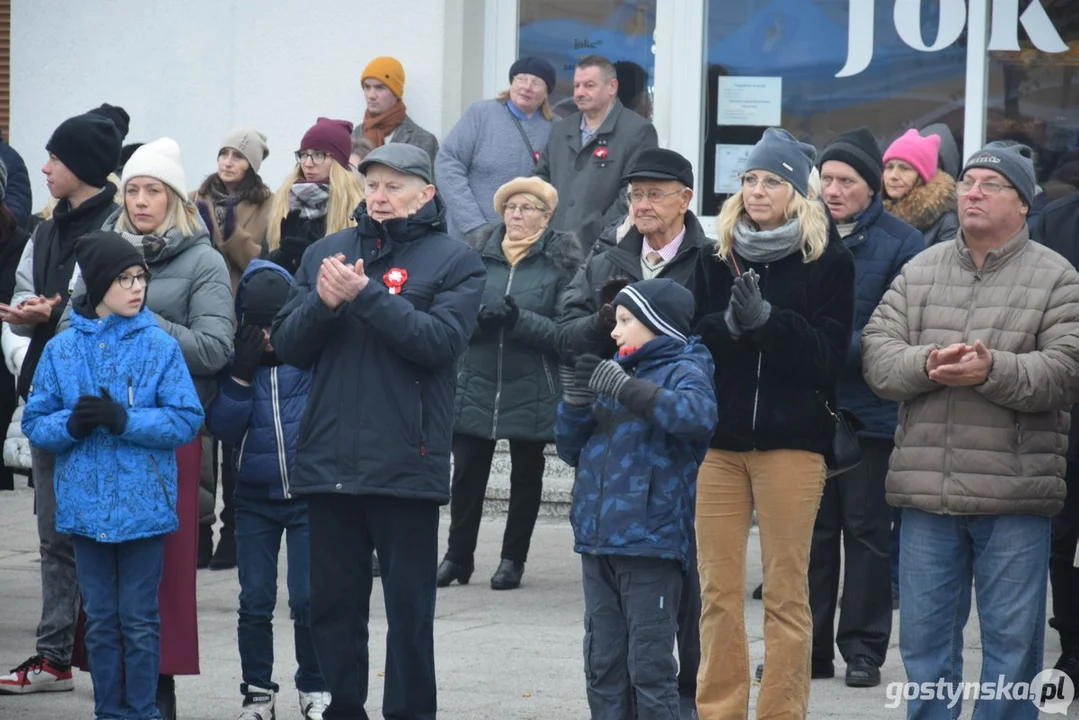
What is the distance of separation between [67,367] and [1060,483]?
3.43 metres

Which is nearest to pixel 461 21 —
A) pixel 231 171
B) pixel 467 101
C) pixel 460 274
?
pixel 467 101

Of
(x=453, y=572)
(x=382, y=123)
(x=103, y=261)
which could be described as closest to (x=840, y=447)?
(x=103, y=261)

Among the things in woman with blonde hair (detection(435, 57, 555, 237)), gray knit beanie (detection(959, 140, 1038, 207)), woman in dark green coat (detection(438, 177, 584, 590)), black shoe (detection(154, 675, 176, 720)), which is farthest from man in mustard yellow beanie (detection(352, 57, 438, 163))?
gray knit beanie (detection(959, 140, 1038, 207))

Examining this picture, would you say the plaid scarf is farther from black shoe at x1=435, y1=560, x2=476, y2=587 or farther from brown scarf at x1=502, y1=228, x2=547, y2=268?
black shoe at x1=435, y1=560, x2=476, y2=587

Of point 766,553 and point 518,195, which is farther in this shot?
point 518,195

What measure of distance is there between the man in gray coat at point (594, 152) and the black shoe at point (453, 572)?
2061 mm

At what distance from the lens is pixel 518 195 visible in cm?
891

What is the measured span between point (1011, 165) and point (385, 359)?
223 cm

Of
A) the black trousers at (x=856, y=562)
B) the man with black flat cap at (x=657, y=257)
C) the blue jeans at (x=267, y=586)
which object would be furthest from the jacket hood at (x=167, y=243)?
the black trousers at (x=856, y=562)

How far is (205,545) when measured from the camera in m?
9.45

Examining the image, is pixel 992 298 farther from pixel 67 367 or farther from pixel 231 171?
pixel 231 171

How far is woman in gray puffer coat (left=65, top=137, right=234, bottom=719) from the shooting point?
6.30 meters

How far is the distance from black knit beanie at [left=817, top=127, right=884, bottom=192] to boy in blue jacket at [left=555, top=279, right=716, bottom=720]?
5.86 feet

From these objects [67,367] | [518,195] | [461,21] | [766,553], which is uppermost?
[461,21]
